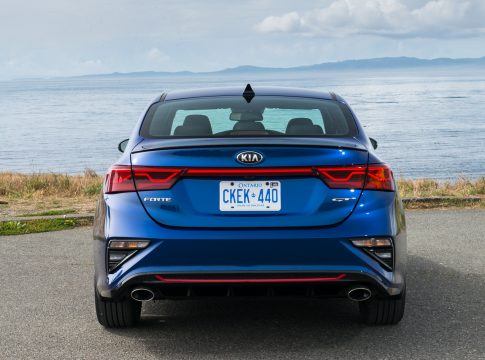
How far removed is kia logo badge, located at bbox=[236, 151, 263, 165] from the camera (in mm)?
4762

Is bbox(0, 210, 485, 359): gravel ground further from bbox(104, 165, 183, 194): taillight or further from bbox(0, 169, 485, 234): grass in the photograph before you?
bbox(0, 169, 485, 234): grass

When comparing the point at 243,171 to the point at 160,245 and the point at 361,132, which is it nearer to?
the point at 160,245

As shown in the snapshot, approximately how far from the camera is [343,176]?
15.8ft

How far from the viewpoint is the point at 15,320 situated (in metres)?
5.81

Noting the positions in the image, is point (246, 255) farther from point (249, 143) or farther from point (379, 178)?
point (379, 178)

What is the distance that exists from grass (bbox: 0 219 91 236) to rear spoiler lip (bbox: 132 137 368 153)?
555cm

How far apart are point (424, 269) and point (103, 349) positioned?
11.7 ft

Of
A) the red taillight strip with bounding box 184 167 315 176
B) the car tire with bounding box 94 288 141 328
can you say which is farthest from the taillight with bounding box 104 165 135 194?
the car tire with bounding box 94 288 141 328

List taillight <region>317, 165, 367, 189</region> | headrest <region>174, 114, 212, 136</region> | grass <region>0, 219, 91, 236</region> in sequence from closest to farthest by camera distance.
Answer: taillight <region>317, 165, 367, 189</region> → headrest <region>174, 114, 212, 136</region> → grass <region>0, 219, 91, 236</region>

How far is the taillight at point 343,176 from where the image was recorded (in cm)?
479

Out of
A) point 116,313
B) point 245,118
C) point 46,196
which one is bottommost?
point 46,196

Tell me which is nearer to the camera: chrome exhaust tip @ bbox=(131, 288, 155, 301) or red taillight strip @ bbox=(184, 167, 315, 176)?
red taillight strip @ bbox=(184, 167, 315, 176)

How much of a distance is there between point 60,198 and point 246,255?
10.5 meters

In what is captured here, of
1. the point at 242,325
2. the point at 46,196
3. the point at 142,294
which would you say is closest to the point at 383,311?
the point at 242,325
